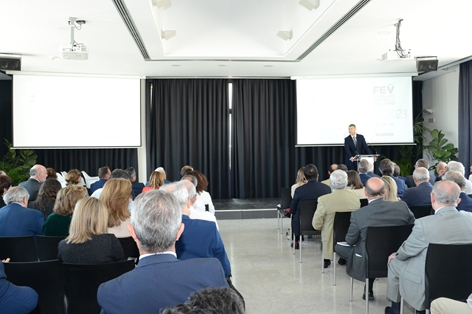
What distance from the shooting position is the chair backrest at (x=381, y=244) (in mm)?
3811

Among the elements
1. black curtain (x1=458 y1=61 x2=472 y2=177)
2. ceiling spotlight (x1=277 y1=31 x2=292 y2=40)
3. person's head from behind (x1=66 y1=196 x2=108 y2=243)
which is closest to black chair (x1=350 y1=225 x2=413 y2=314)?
person's head from behind (x1=66 y1=196 x2=108 y2=243)

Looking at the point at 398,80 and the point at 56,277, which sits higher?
the point at 398,80

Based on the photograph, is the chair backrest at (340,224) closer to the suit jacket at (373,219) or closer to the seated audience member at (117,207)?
the suit jacket at (373,219)

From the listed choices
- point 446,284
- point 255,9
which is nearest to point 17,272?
point 446,284

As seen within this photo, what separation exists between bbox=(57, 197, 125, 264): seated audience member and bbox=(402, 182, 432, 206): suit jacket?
3.60 m

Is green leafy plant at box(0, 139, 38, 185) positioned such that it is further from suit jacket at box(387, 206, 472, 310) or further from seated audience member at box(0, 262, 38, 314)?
suit jacket at box(387, 206, 472, 310)

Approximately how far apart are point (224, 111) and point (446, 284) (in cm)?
897

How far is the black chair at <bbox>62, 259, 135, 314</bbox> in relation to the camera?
8.62 ft

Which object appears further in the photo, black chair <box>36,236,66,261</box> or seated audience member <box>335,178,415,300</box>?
seated audience member <box>335,178,415,300</box>

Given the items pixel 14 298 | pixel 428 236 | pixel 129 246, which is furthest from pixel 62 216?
pixel 428 236

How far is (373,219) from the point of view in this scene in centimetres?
400

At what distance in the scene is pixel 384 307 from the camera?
4266mm

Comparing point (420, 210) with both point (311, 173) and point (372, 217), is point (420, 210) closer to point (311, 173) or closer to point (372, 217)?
point (372, 217)

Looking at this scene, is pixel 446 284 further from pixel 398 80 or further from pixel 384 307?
pixel 398 80
